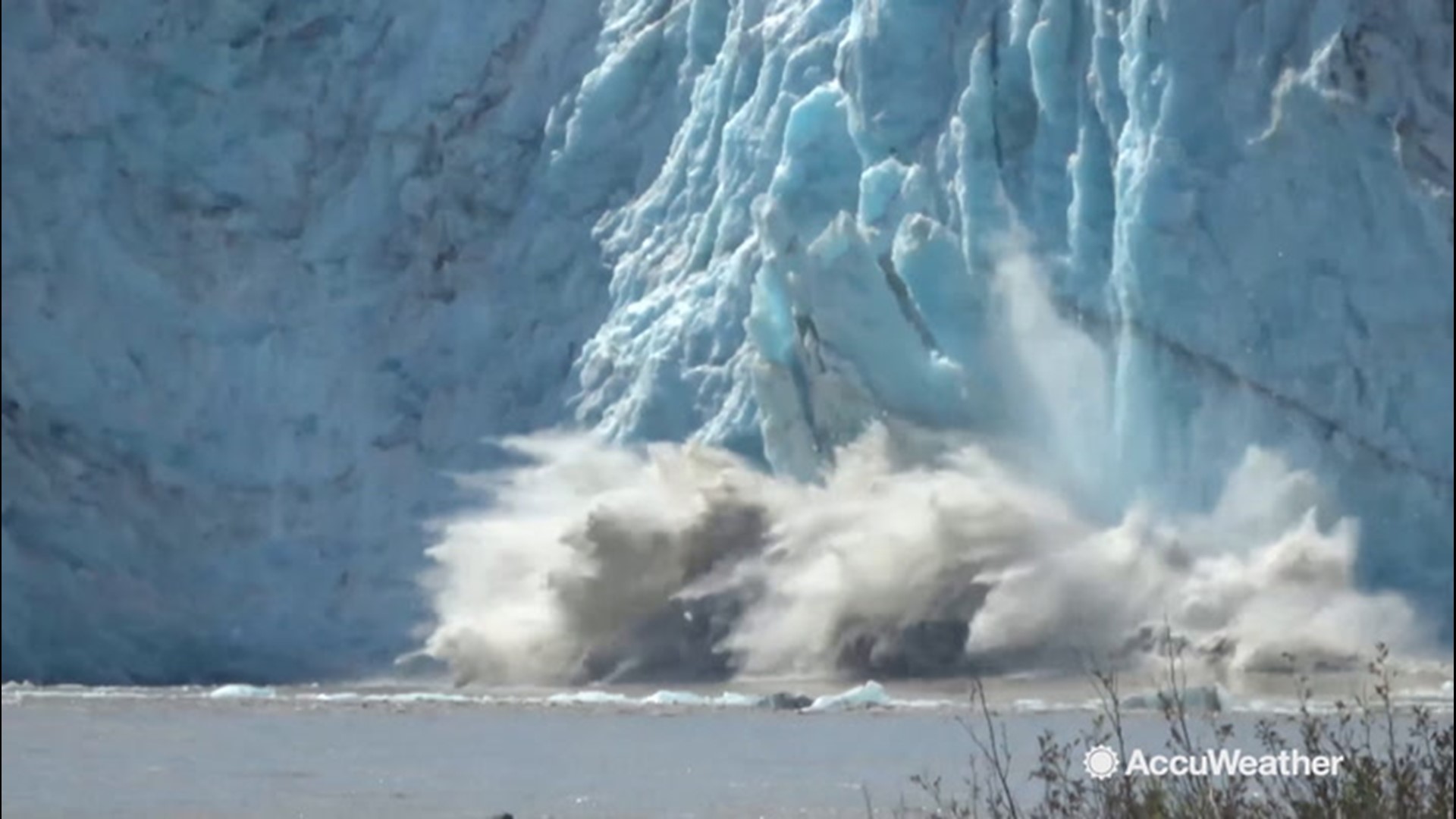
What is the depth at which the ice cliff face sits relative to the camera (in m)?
13.8

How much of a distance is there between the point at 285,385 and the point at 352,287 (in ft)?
2.55

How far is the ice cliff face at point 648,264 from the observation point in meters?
13.8

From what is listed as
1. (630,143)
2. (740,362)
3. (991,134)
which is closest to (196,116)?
(630,143)

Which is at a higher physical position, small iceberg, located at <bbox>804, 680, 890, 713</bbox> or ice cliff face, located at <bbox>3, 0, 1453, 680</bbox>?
ice cliff face, located at <bbox>3, 0, 1453, 680</bbox>

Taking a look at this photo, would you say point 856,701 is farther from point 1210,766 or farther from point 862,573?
Result: point 1210,766

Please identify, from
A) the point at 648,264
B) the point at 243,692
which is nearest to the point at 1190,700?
the point at 648,264

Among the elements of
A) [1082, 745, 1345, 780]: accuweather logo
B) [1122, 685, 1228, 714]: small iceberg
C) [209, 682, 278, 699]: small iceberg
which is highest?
[209, 682, 278, 699]: small iceberg

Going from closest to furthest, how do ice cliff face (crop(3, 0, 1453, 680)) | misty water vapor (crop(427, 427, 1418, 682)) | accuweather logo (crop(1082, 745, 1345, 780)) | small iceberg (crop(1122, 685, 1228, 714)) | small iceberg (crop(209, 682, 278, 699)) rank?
1. accuweather logo (crop(1082, 745, 1345, 780))
2. small iceberg (crop(1122, 685, 1228, 714))
3. ice cliff face (crop(3, 0, 1453, 680))
4. misty water vapor (crop(427, 427, 1418, 682))
5. small iceberg (crop(209, 682, 278, 699))

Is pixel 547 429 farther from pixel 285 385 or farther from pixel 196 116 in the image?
pixel 196 116

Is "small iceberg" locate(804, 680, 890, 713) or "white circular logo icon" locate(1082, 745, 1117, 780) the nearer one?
"white circular logo icon" locate(1082, 745, 1117, 780)

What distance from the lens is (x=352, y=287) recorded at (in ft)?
60.2

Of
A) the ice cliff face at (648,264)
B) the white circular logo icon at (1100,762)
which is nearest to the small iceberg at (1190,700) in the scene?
the ice cliff face at (648,264)

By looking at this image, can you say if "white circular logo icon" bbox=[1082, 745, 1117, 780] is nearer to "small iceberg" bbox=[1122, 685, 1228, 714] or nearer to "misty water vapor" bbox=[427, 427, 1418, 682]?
"small iceberg" bbox=[1122, 685, 1228, 714]

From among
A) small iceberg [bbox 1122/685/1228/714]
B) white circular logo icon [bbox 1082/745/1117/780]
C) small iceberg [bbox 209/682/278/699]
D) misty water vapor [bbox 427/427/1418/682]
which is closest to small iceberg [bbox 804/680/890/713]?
misty water vapor [bbox 427/427/1418/682]
